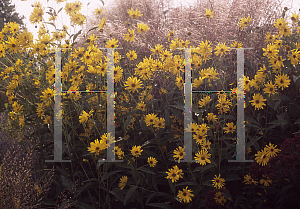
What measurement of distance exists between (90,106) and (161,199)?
0.73 meters

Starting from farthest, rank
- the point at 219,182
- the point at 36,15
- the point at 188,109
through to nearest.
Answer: the point at 36,15, the point at 188,109, the point at 219,182

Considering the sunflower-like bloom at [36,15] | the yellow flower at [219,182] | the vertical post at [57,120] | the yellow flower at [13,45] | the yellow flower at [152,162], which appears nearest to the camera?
the yellow flower at [219,182]

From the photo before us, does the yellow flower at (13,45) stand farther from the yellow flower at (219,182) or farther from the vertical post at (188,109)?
the yellow flower at (219,182)

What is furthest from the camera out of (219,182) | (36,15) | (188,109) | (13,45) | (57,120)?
(36,15)

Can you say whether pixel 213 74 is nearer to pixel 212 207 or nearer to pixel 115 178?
pixel 212 207

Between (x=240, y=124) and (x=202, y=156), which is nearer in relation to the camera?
(x=202, y=156)

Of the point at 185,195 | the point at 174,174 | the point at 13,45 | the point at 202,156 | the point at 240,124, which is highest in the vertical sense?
the point at 13,45

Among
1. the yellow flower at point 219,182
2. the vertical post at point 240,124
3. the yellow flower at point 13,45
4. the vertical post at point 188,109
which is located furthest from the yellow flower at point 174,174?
the yellow flower at point 13,45

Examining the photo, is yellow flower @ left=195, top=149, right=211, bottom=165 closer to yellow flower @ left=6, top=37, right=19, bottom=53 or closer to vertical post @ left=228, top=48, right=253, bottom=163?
vertical post @ left=228, top=48, right=253, bottom=163

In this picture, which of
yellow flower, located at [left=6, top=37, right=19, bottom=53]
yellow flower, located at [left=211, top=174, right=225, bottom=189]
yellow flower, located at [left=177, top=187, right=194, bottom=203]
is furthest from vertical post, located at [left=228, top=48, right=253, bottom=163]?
yellow flower, located at [left=6, top=37, right=19, bottom=53]

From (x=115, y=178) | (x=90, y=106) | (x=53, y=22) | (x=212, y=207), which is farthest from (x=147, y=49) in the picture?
(x=212, y=207)

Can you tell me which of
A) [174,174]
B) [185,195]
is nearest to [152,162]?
[174,174]

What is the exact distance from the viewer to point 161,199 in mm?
Result: 1672

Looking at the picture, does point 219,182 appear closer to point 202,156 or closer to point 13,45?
point 202,156
